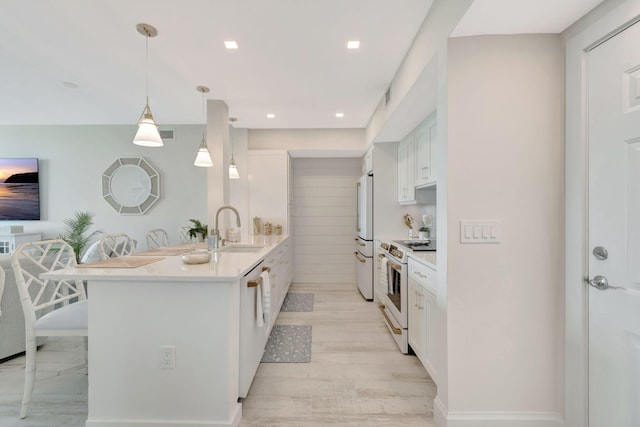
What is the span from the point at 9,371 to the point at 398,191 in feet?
13.8

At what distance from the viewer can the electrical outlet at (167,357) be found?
1.57m

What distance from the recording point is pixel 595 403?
1392 mm

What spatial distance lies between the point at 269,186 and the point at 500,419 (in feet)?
12.2

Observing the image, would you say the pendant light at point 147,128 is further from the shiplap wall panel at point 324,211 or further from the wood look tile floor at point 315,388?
the shiplap wall panel at point 324,211

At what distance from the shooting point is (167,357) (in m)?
1.57

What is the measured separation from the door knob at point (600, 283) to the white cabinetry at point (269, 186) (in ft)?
11.6

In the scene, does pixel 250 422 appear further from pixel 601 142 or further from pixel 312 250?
pixel 312 250

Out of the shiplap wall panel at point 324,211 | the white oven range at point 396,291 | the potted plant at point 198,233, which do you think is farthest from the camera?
the shiplap wall panel at point 324,211

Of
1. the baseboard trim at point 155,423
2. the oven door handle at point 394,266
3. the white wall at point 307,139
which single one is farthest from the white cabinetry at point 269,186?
the baseboard trim at point 155,423

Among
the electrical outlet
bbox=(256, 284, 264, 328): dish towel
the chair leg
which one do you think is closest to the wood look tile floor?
the chair leg

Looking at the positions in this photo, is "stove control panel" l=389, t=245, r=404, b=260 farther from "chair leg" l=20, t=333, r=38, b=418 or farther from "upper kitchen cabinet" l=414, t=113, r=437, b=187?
"chair leg" l=20, t=333, r=38, b=418

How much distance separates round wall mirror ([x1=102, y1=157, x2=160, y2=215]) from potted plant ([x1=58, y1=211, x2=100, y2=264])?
46cm

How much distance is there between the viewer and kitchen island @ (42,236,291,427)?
→ 1.57m

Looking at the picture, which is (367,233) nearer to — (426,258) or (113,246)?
(426,258)
